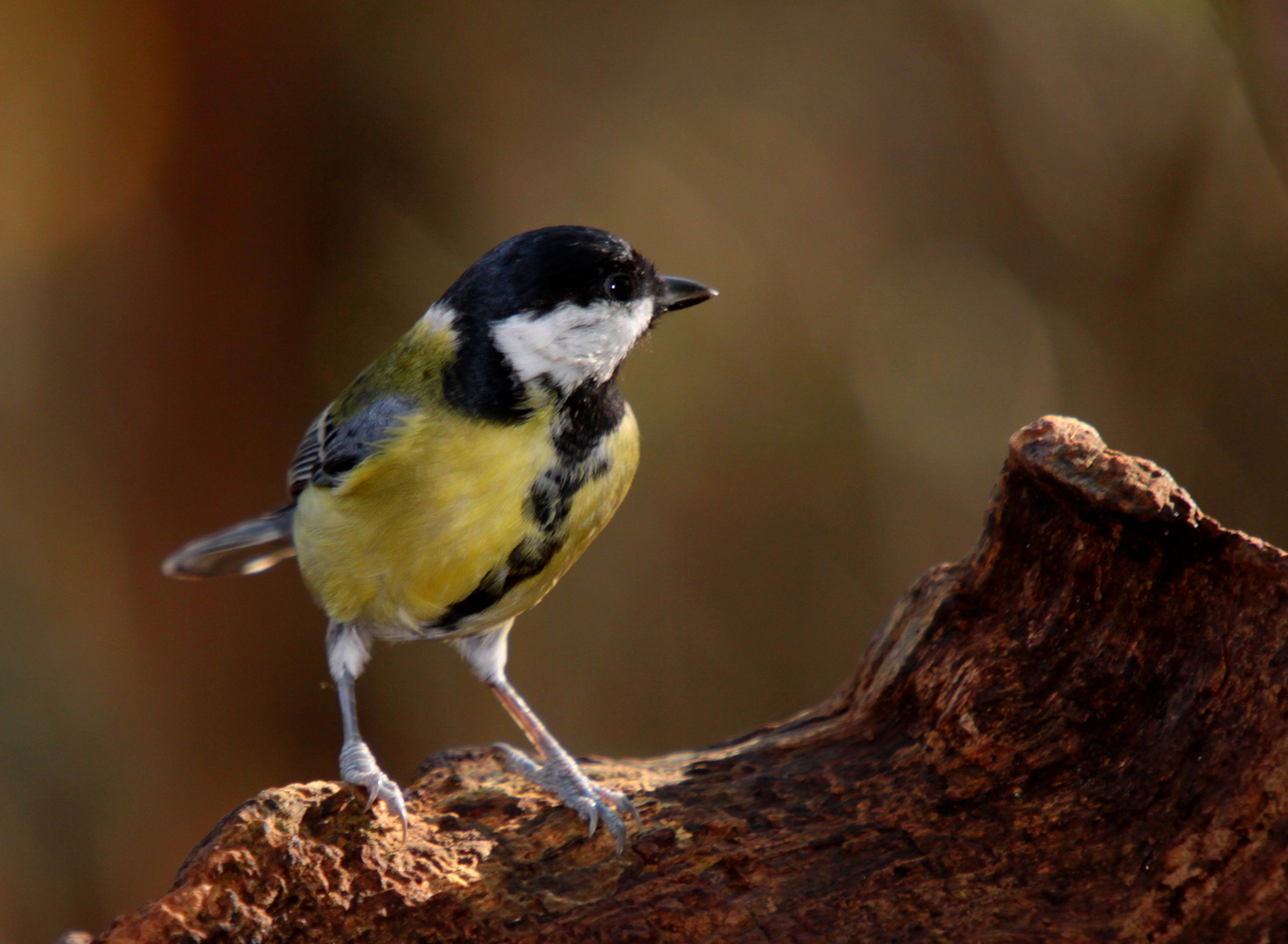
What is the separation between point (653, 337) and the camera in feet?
13.2

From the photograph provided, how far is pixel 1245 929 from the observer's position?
50.3 inches

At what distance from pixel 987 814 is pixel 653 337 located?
8.92 feet

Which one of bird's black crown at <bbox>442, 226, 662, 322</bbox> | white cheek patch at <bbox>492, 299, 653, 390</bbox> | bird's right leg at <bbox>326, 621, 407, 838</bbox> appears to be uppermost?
Result: bird's black crown at <bbox>442, 226, 662, 322</bbox>

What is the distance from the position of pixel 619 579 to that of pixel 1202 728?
2.99m

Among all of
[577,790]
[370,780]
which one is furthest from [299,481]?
[577,790]

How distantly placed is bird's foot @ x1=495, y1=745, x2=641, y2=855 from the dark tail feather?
917 millimetres

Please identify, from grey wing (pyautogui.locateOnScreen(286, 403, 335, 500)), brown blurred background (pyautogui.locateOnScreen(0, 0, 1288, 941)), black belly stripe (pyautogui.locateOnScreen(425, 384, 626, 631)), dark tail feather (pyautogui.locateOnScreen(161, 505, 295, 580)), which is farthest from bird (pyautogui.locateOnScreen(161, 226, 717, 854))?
brown blurred background (pyautogui.locateOnScreen(0, 0, 1288, 941))

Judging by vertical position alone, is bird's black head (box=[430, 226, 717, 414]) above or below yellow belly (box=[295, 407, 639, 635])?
above

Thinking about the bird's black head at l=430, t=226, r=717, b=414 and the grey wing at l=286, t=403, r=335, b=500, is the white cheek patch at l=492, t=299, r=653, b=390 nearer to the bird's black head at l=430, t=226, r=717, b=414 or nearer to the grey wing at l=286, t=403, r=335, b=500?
the bird's black head at l=430, t=226, r=717, b=414

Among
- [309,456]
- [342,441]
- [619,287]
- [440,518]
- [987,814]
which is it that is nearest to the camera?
[987,814]

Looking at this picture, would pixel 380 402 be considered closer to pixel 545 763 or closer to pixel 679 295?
pixel 679 295

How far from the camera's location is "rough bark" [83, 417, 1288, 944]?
4.50 feet

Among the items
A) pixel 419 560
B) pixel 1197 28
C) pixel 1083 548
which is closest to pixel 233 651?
pixel 419 560

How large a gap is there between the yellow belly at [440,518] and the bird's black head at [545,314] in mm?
92
